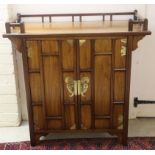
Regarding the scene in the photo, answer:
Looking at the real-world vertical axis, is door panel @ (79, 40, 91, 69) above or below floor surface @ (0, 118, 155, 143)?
above

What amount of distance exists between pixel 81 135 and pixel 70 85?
20.0 inches

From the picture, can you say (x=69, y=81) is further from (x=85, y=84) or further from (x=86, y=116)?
(x=86, y=116)

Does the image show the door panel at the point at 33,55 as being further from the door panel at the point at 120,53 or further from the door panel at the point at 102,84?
the door panel at the point at 120,53

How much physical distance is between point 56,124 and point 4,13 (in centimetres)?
88

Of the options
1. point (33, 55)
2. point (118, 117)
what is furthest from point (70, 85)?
point (118, 117)

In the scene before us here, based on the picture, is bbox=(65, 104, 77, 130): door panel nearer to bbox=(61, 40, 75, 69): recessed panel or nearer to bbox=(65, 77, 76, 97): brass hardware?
bbox=(65, 77, 76, 97): brass hardware

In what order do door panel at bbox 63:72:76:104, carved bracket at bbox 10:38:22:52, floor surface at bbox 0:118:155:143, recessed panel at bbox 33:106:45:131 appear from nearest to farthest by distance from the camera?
carved bracket at bbox 10:38:22:52
door panel at bbox 63:72:76:104
recessed panel at bbox 33:106:45:131
floor surface at bbox 0:118:155:143

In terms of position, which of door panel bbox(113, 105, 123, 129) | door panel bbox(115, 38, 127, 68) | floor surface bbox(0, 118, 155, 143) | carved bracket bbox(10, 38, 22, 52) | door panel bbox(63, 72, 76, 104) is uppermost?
carved bracket bbox(10, 38, 22, 52)

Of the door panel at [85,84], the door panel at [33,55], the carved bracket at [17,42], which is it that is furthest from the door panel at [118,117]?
the carved bracket at [17,42]

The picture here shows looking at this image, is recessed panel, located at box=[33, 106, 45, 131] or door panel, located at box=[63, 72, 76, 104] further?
recessed panel, located at box=[33, 106, 45, 131]

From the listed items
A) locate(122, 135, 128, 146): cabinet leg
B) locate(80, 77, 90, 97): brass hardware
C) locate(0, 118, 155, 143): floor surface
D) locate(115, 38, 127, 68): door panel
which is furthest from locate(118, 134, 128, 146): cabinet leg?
locate(115, 38, 127, 68): door panel

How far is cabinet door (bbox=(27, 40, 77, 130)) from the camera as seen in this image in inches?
66.9

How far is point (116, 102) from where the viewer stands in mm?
1846

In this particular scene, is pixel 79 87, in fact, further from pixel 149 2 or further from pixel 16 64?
pixel 149 2
